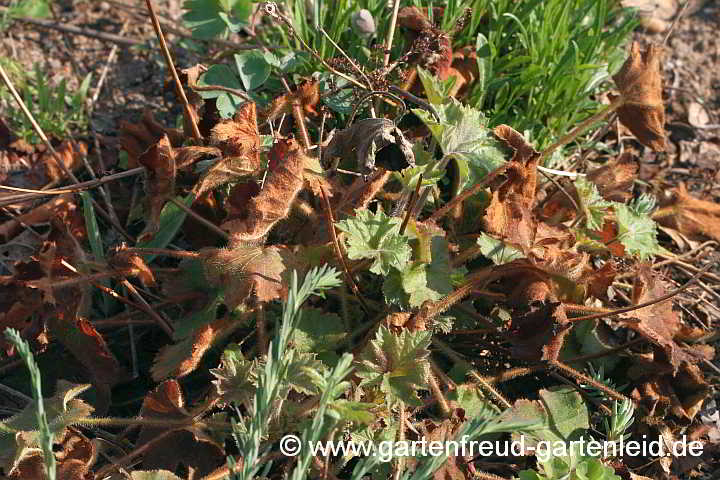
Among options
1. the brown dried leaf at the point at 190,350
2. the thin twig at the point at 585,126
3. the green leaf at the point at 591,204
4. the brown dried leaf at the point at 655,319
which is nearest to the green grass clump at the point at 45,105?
the brown dried leaf at the point at 190,350

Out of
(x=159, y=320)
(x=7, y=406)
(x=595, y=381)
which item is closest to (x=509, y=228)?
(x=595, y=381)

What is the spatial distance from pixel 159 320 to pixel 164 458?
39 centimetres

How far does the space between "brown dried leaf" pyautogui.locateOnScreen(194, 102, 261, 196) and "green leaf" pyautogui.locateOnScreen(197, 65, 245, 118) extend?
37 cm

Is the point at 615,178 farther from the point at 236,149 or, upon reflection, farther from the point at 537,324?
the point at 236,149

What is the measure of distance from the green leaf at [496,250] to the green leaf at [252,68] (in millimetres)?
861

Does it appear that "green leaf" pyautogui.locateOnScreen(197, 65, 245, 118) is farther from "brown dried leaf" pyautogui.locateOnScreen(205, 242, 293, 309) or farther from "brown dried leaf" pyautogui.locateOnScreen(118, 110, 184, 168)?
"brown dried leaf" pyautogui.locateOnScreen(205, 242, 293, 309)

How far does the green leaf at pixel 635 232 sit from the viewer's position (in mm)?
2115

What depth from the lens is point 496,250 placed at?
189 cm

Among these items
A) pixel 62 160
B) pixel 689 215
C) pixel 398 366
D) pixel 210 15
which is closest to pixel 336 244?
pixel 398 366

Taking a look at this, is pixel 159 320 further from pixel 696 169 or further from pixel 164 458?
pixel 696 169

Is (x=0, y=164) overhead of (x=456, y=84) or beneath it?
beneath

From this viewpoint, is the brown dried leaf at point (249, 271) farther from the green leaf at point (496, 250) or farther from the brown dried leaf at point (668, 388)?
the brown dried leaf at point (668, 388)

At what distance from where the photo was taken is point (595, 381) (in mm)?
1939

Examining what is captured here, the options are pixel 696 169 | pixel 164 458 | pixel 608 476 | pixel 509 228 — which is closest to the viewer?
pixel 608 476
